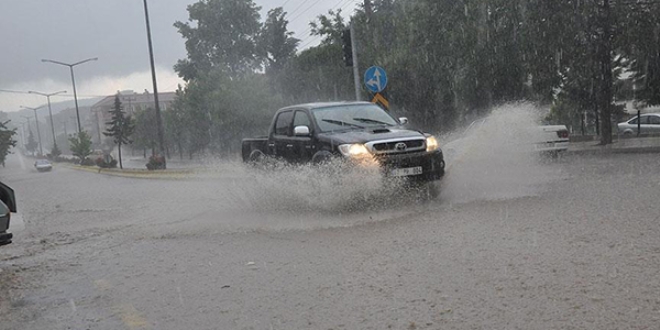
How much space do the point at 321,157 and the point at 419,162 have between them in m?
1.45

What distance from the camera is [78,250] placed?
7.95 m

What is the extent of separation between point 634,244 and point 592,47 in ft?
47.4

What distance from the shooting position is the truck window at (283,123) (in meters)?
10.6

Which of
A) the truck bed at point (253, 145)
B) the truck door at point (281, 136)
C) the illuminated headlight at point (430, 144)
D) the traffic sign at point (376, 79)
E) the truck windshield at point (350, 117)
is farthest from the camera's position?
the traffic sign at point (376, 79)

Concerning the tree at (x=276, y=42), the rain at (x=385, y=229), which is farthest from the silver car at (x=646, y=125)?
the tree at (x=276, y=42)

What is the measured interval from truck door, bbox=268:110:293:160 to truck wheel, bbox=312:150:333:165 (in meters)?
1.01

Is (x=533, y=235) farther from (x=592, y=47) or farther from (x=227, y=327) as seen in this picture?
(x=592, y=47)

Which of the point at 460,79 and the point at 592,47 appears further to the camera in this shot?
the point at 460,79

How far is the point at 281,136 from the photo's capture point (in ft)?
34.8

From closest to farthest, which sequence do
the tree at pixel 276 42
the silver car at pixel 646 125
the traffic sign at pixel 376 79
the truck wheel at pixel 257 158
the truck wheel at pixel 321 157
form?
the truck wheel at pixel 321 157 → the truck wheel at pixel 257 158 → the traffic sign at pixel 376 79 → the silver car at pixel 646 125 → the tree at pixel 276 42

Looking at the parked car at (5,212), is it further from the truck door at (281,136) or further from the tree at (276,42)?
the tree at (276,42)

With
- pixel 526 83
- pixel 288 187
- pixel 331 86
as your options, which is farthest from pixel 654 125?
pixel 288 187

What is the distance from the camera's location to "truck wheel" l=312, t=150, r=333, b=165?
884 centimetres

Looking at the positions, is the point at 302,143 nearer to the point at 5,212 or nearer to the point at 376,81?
the point at 5,212
